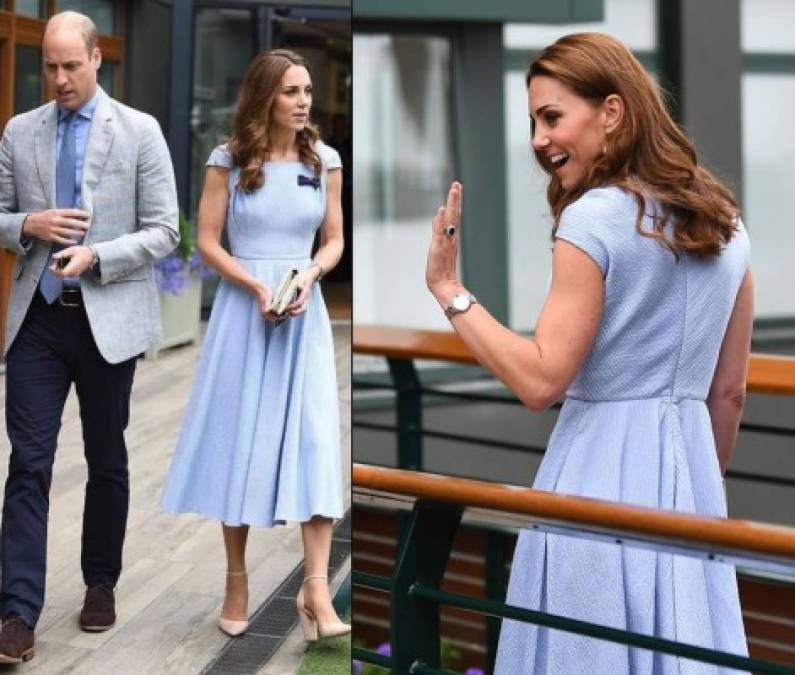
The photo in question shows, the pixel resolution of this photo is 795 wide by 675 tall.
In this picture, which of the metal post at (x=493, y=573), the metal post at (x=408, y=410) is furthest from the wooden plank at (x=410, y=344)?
the metal post at (x=493, y=573)

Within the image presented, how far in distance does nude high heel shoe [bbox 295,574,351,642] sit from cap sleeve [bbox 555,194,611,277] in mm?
823

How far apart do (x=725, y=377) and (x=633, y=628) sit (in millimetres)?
228

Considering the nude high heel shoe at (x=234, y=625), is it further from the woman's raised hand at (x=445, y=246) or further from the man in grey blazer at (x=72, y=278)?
the woman's raised hand at (x=445, y=246)

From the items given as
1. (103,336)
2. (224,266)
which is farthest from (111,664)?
(224,266)

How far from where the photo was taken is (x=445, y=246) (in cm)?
119

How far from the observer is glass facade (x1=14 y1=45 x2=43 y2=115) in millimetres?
1896

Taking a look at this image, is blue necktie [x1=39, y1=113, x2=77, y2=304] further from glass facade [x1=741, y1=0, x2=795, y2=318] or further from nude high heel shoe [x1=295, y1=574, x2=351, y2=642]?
glass facade [x1=741, y1=0, x2=795, y2=318]

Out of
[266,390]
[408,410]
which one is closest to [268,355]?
[266,390]

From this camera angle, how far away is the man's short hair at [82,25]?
74.0 inches

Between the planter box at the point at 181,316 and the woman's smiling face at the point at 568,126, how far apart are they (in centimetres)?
75

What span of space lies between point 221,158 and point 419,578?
0.67 meters

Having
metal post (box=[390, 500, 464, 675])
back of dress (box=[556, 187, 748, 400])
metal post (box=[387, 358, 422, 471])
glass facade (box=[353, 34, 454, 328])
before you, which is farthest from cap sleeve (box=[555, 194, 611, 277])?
glass facade (box=[353, 34, 454, 328])

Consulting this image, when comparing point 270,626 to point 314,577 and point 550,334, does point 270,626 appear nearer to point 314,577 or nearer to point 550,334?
point 314,577

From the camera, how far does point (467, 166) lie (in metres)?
6.72
